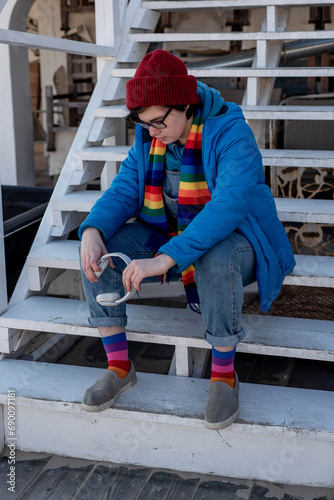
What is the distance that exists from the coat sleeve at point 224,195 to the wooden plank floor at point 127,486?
2.23 feet

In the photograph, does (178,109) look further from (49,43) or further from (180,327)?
(49,43)

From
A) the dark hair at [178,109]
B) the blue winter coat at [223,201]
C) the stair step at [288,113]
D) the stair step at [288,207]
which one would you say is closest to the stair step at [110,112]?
the stair step at [288,207]

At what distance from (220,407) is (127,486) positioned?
0.38m

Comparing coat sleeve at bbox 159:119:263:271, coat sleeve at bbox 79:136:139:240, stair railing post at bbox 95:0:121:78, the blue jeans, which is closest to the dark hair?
coat sleeve at bbox 159:119:263:271

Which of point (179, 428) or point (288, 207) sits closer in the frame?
point (179, 428)

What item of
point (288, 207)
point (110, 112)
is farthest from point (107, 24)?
point (288, 207)

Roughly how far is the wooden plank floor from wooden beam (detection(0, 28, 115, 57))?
143cm

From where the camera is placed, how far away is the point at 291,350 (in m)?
1.88

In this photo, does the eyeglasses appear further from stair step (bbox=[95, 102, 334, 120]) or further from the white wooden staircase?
stair step (bbox=[95, 102, 334, 120])

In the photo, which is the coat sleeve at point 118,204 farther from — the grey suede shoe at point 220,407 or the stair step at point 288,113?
the stair step at point 288,113

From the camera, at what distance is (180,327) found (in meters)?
2.03

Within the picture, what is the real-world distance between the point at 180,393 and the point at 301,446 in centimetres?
40

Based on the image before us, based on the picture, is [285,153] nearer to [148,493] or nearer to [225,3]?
[225,3]

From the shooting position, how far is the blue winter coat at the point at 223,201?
164 cm
